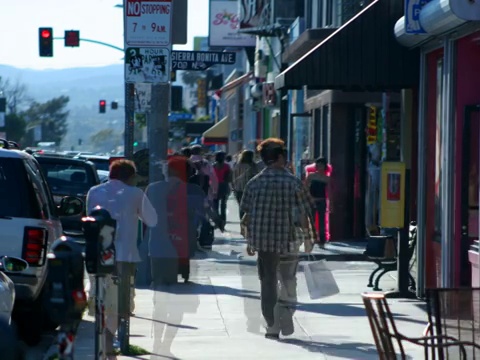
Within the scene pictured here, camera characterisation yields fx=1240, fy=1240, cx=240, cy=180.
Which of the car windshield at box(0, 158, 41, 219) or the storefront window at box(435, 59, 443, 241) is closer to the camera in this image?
the car windshield at box(0, 158, 41, 219)

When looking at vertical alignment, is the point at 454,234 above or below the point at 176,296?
above

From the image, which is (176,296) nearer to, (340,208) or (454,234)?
(454,234)

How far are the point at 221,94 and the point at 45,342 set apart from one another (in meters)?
57.4

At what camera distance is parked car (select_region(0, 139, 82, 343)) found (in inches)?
414

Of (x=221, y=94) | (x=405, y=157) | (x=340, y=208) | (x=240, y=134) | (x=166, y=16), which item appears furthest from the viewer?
(x=221, y=94)

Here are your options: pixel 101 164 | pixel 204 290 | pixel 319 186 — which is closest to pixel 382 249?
pixel 204 290

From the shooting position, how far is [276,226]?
1091cm

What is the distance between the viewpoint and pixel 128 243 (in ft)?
33.5

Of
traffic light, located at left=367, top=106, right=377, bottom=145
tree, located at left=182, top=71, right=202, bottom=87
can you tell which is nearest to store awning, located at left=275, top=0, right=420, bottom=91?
traffic light, located at left=367, top=106, right=377, bottom=145

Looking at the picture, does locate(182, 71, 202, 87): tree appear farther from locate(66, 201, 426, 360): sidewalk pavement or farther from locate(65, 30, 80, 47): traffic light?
locate(66, 201, 426, 360): sidewalk pavement

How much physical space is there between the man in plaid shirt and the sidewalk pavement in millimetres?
295

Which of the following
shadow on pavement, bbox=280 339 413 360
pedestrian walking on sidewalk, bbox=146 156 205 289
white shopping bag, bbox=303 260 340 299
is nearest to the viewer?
shadow on pavement, bbox=280 339 413 360

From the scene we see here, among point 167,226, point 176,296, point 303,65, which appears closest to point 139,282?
point 176,296

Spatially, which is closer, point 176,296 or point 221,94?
point 176,296
